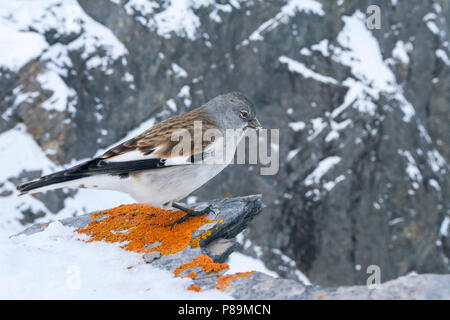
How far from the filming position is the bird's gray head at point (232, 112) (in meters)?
5.82

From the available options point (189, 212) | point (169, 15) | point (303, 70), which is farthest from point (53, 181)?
point (303, 70)

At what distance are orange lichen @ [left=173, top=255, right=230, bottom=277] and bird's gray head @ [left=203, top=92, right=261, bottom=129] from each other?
195 centimetres

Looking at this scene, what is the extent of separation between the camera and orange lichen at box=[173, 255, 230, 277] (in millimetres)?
4184

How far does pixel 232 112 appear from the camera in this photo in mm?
5957

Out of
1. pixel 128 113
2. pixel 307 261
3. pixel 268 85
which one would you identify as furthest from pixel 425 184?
pixel 128 113

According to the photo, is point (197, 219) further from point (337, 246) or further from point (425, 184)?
point (425, 184)

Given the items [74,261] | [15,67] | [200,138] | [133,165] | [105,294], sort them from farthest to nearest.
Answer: [15,67] → [200,138] → [133,165] → [74,261] → [105,294]

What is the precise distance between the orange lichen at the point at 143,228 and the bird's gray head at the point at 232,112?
131 cm

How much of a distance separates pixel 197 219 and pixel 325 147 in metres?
14.7

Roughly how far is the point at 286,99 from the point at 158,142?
1524cm

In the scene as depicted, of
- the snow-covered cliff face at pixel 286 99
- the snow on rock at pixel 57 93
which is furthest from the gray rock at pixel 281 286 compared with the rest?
the snow on rock at pixel 57 93

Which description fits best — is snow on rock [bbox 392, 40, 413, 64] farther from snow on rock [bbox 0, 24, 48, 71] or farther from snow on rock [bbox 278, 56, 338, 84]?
snow on rock [bbox 0, 24, 48, 71]

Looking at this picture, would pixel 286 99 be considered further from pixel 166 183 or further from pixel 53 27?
pixel 166 183

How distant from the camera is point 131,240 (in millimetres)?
5102
